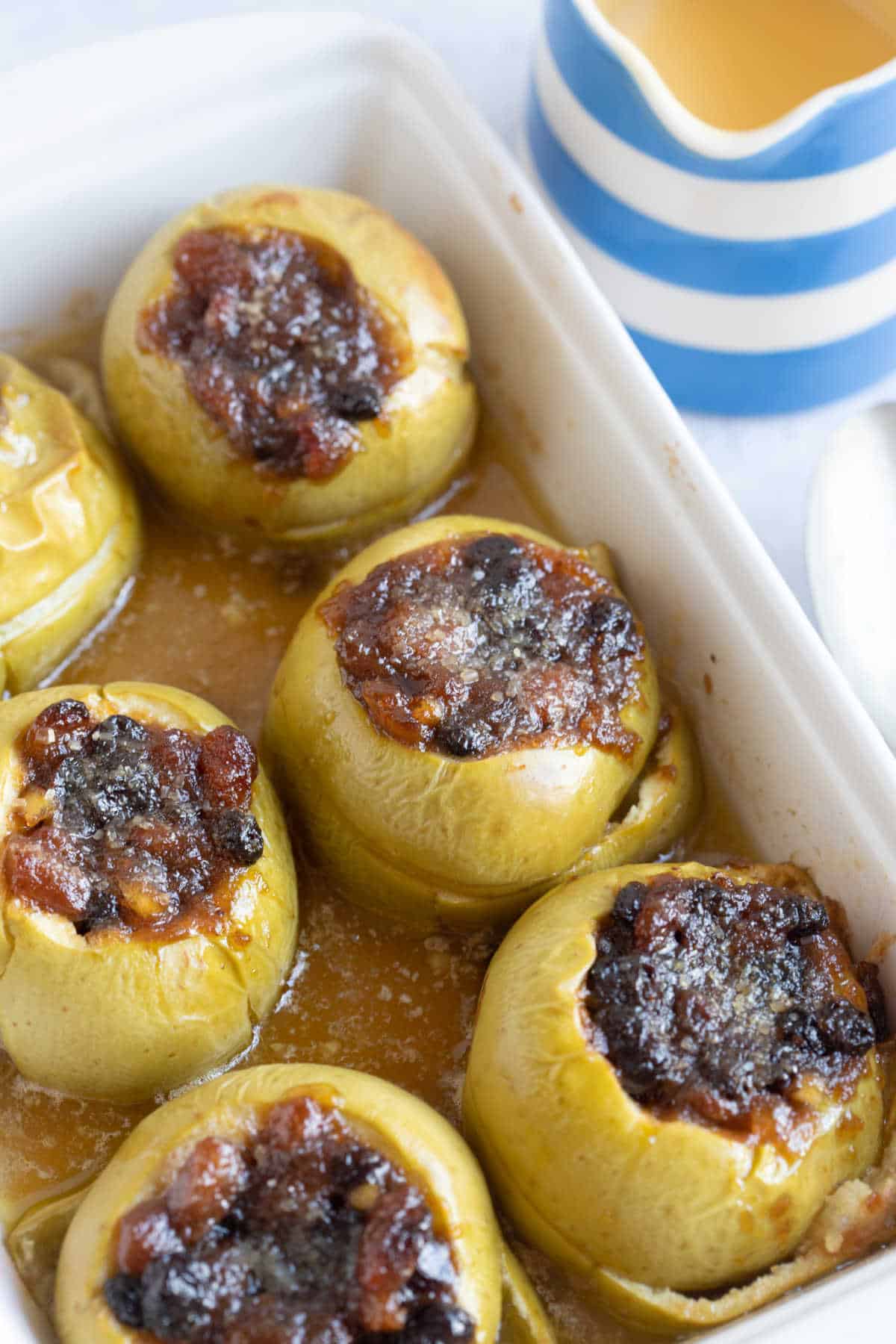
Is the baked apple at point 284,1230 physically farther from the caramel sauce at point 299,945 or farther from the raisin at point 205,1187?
the caramel sauce at point 299,945

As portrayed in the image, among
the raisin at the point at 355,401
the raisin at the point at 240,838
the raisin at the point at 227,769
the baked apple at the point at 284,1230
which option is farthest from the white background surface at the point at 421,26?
the baked apple at the point at 284,1230

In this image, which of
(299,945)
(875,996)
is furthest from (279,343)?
(875,996)

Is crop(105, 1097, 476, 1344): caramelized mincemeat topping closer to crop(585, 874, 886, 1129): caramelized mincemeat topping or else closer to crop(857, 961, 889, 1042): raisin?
crop(585, 874, 886, 1129): caramelized mincemeat topping

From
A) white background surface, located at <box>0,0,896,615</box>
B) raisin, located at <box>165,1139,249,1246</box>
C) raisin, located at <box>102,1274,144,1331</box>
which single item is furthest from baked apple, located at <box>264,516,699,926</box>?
white background surface, located at <box>0,0,896,615</box>

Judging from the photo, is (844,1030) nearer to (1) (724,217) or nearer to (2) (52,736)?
(2) (52,736)

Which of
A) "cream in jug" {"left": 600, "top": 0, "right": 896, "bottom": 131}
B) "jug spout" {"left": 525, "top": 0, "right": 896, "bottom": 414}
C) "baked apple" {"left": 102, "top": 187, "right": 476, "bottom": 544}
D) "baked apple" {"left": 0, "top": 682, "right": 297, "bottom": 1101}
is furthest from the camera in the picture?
"cream in jug" {"left": 600, "top": 0, "right": 896, "bottom": 131}

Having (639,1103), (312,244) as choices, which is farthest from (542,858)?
(312,244)
